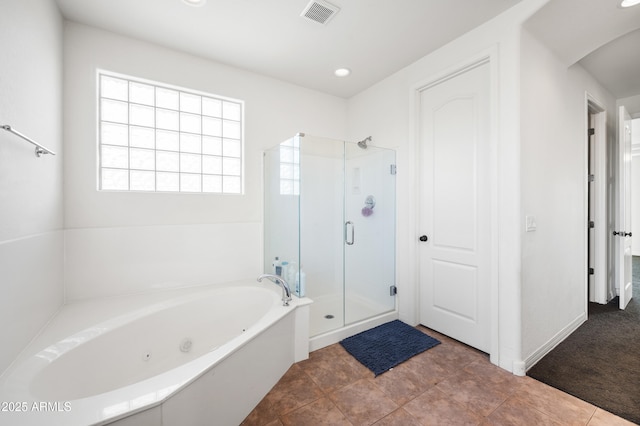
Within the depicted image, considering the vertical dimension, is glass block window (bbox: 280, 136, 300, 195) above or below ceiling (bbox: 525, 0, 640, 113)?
below

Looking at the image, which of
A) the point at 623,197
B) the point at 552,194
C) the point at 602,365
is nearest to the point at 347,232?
the point at 552,194

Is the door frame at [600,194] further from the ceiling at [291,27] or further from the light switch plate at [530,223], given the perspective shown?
the ceiling at [291,27]

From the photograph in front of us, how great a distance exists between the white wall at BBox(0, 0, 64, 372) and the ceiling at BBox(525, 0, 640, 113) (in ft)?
10.1

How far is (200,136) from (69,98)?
0.95 meters

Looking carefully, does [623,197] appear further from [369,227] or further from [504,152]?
[369,227]

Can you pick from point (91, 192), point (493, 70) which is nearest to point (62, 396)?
point (91, 192)

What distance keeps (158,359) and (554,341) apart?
315 centimetres

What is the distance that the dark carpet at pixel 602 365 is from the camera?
1645 millimetres

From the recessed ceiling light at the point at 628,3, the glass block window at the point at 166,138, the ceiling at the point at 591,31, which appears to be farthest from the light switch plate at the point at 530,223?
the glass block window at the point at 166,138

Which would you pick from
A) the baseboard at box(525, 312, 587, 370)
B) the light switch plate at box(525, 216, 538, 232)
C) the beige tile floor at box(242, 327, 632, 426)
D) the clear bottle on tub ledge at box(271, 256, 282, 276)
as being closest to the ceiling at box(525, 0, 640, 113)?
the light switch plate at box(525, 216, 538, 232)

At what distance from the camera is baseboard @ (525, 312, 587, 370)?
6.52ft

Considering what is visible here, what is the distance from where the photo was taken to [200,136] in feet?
8.63

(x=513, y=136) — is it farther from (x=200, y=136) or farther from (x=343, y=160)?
(x=200, y=136)

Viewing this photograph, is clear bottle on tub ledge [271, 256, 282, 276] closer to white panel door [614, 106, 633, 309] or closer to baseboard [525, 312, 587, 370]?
baseboard [525, 312, 587, 370]
